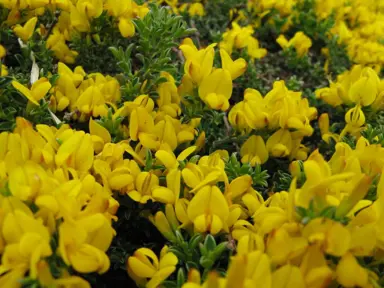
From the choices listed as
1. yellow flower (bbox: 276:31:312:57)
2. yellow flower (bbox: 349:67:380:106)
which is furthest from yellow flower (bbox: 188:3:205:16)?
yellow flower (bbox: 349:67:380:106)

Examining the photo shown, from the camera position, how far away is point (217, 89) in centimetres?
134

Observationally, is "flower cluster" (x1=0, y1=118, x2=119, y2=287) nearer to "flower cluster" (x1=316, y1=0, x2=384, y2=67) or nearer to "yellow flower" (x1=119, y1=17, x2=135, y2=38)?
"yellow flower" (x1=119, y1=17, x2=135, y2=38)

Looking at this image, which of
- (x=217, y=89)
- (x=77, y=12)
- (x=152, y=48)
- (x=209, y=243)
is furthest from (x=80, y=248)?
(x=77, y=12)

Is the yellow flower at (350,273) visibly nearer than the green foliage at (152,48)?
Yes

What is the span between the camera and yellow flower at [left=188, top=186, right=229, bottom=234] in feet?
3.26

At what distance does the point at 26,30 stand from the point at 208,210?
33.0 inches

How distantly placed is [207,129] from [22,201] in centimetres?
63

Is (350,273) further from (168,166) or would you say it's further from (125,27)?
(125,27)

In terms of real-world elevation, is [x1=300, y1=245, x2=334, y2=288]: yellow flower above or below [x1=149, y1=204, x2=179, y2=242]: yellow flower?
above

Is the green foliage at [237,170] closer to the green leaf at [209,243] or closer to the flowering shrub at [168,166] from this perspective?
the flowering shrub at [168,166]

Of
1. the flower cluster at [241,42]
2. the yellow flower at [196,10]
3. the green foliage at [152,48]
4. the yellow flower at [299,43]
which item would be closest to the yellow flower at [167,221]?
the green foliage at [152,48]

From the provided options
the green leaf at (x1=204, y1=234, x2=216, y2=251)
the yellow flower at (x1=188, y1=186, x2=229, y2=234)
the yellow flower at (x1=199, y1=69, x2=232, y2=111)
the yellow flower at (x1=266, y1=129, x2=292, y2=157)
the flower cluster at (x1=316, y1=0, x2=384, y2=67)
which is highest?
the yellow flower at (x1=199, y1=69, x2=232, y2=111)

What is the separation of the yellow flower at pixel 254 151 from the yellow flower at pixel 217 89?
10cm

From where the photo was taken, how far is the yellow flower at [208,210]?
993mm
